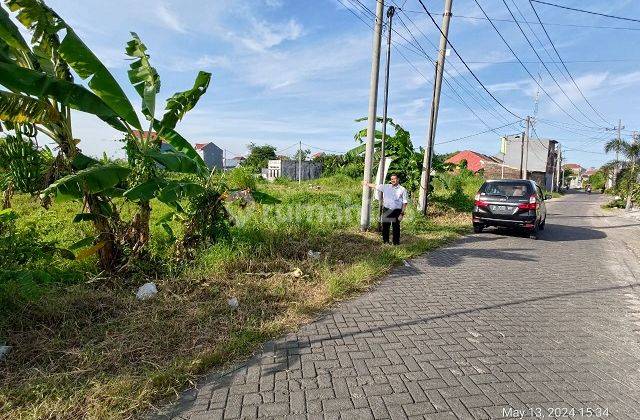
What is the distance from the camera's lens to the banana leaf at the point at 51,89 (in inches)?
153

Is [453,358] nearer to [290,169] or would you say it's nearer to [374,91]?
[374,91]

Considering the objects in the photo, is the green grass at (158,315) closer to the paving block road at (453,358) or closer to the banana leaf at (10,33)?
the paving block road at (453,358)

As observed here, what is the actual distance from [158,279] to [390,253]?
4.12 metres

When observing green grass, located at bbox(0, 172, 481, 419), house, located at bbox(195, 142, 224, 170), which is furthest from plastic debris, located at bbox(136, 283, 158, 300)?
house, located at bbox(195, 142, 224, 170)

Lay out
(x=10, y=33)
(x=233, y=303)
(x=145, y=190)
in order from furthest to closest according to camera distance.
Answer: (x=145, y=190) → (x=233, y=303) → (x=10, y=33)

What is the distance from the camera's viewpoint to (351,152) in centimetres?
1389

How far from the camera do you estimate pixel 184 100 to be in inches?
220

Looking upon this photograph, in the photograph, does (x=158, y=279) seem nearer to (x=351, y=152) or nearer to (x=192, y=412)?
(x=192, y=412)

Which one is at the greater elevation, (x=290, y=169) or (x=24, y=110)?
(x=290, y=169)

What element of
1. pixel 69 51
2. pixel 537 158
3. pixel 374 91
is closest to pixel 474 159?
pixel 537 158

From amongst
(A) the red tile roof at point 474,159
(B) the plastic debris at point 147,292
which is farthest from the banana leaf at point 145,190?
(A) the red tile roof at point 474,159

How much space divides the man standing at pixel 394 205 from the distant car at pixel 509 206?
3.48m

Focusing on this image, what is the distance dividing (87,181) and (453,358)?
4223 millimetres

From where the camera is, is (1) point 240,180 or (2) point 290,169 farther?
(2) point 290,169
